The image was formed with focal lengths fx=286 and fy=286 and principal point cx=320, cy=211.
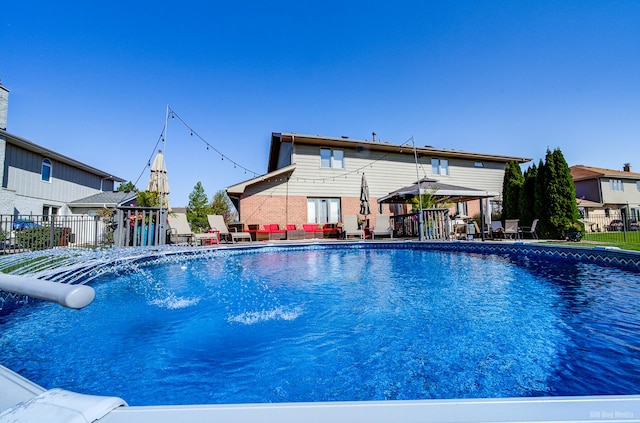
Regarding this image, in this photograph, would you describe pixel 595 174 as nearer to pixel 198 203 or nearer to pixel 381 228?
pixel 381 228

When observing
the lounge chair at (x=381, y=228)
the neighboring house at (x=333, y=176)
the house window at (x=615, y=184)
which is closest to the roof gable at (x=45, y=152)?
the neighboring house at (x=333, y=176)

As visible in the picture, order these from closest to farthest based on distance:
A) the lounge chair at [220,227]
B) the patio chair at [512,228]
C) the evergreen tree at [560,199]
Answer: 1. the evergreen tree at [560,199]
2. the patio chair at [512,228]
3. the lounge chair at [220,227]

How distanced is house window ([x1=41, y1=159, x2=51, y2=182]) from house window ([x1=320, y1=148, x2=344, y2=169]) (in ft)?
54.7

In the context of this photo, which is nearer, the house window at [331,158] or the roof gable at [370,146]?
the roof gable at [370,146]

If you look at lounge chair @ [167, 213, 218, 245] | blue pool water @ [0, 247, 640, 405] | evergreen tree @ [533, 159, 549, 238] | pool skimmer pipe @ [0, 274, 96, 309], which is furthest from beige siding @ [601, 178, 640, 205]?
pool skimmer pipe @ [0, 274, 96, 309]

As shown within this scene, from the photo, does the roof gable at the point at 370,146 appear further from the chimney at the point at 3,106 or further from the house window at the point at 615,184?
the house window at the point at 615,184

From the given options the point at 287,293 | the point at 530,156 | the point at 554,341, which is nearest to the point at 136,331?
the point at 287,293

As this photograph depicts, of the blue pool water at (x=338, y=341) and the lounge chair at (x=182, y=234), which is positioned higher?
the lounge chair at (x=182, y=234)

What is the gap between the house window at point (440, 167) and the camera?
18.7 meters

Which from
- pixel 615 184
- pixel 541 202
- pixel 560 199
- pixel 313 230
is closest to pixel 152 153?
pixel 313 230

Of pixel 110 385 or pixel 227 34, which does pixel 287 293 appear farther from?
pixel 227 34

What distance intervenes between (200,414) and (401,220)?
15018 mm

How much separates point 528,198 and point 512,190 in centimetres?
139

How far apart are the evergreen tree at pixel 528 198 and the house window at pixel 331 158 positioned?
946 cm
